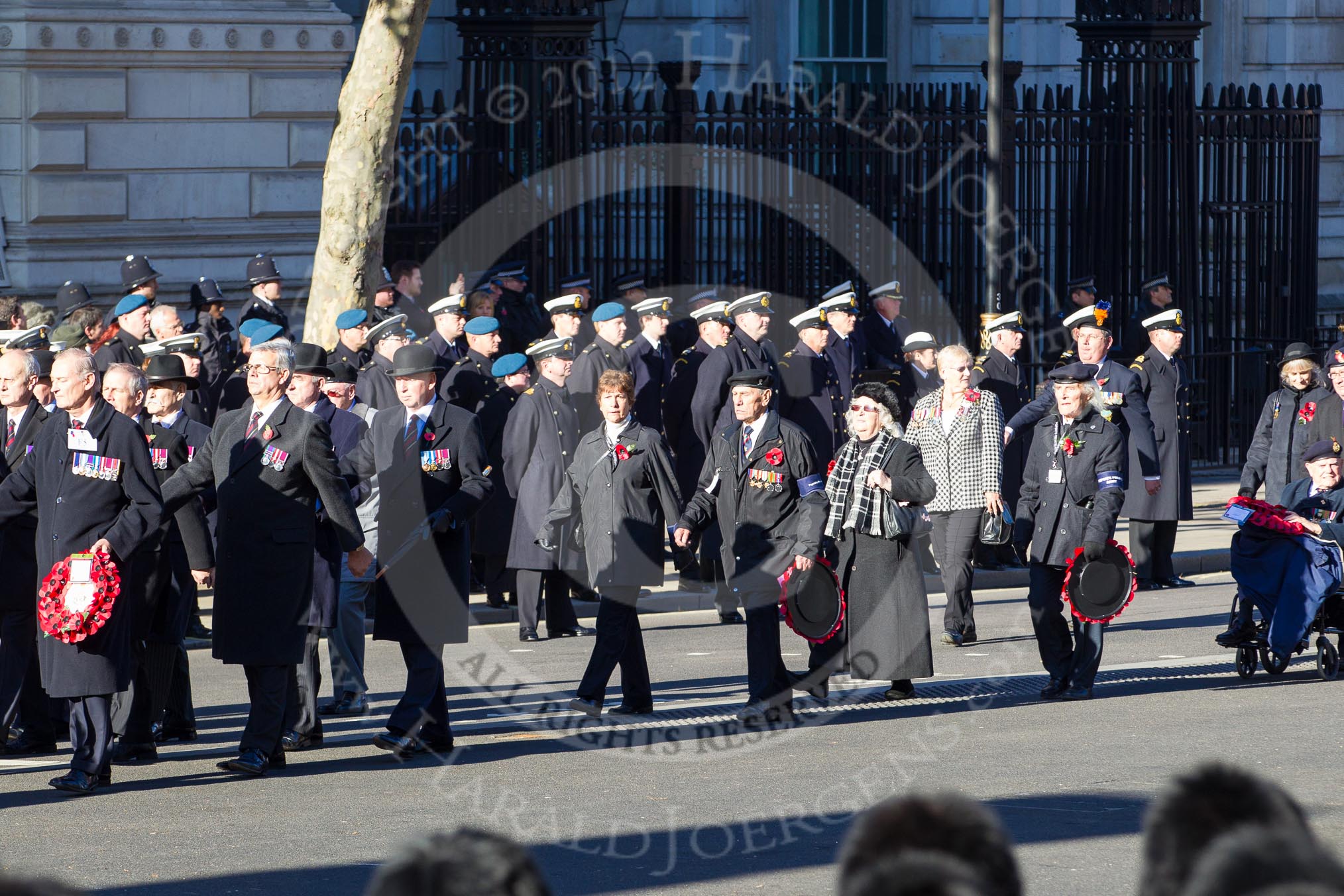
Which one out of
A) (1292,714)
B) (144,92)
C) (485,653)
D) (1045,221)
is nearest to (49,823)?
(485,653)

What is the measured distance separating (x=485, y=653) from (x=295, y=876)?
528 centimetres

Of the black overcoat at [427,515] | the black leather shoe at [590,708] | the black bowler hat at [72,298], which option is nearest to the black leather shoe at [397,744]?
the black overcoat at [427,515]

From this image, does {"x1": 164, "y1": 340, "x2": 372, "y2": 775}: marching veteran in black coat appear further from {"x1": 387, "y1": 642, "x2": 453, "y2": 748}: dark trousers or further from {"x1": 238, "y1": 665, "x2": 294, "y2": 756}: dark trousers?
{"x1": 387, "y1": 642, "x2": 453, "y2": 748}: dark trousers

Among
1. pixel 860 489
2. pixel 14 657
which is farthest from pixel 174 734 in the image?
pixel 860 489

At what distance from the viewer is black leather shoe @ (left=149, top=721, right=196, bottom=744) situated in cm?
938

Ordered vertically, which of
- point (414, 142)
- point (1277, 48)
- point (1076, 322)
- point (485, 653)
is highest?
point (1277, 48)

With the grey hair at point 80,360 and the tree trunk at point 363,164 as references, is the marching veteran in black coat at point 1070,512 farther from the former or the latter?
the tree trunk at point 363,164

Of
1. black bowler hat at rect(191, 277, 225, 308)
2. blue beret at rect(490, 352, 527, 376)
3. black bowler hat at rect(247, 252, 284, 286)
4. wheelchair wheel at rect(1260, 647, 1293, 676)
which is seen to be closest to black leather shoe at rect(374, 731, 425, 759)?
wheelchair wheel at rect(1260, 647, 1293, 676)

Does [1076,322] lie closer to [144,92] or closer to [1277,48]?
[144,92]

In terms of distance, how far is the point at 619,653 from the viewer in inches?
386

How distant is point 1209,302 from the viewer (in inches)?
836

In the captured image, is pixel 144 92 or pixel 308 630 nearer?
pixel 308 630

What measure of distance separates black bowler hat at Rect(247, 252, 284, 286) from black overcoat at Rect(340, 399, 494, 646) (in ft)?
21.5

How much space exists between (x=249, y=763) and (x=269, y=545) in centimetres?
90
